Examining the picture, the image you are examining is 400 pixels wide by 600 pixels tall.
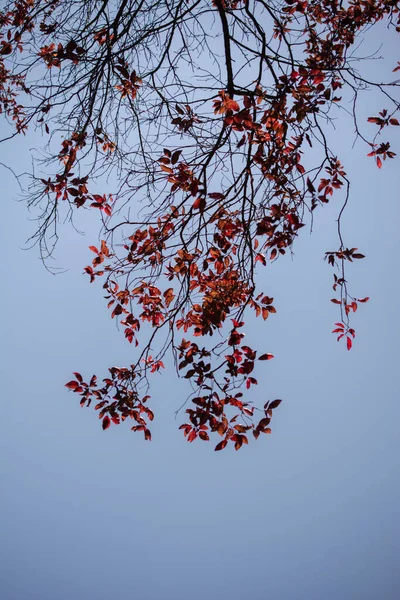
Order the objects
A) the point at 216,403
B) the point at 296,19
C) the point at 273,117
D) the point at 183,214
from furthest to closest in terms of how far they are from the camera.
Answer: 1. the point at 296,19
2. the point at 183,214
3. the point at 216,403
4. the point at 273,117

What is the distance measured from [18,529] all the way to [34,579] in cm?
254

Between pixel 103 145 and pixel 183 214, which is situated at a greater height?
pixel 103 145

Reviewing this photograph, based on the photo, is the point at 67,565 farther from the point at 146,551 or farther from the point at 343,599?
the point at 343,599

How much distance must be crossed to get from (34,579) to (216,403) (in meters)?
19.8

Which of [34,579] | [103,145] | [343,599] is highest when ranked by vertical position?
[343,599]

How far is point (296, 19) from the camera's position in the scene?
4695 millimetres

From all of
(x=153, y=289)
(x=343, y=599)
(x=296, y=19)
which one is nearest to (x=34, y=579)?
(x=343, y=599)

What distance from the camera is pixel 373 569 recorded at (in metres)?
20.3

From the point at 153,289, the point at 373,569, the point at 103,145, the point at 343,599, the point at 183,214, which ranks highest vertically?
the point at 373,569

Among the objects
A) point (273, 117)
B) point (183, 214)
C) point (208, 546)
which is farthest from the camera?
point (208, 546)

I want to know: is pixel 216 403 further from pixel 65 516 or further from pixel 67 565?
pixel 67 565

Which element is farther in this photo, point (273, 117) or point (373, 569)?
point (373, 569)

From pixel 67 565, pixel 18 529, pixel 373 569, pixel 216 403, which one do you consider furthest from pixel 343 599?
pixel 216 403

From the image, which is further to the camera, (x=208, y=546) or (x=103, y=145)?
(x=208, y=546)
